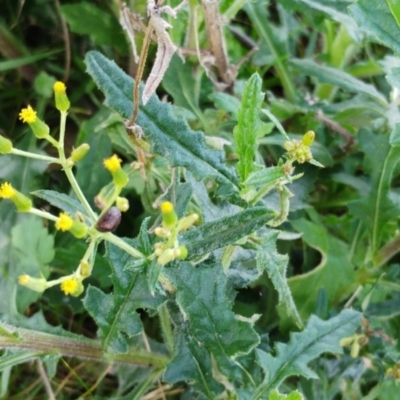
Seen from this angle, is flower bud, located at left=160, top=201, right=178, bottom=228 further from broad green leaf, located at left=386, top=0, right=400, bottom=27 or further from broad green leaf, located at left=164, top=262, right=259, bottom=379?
broad green leaf, located at left=386, top=0, right=400, bottom=27

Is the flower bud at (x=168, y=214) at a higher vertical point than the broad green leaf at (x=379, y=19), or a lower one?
lower

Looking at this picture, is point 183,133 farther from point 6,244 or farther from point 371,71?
point 371,71

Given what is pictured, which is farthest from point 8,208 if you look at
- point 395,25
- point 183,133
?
point 395,25

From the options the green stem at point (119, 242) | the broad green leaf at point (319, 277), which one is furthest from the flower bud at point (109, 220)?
the broad green leaf at point (319, 277)

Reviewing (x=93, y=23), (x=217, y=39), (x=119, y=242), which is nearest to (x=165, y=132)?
(x=119, y=242)

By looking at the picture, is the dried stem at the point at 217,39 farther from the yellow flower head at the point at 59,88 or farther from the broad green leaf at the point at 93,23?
the yellow flower head at the point at 59,88

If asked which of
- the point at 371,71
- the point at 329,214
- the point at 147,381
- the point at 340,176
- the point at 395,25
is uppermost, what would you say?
the point at 395,25
